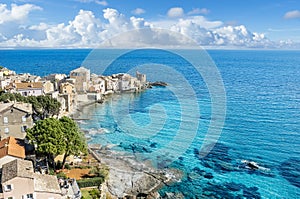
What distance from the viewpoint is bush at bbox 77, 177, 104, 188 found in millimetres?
33406

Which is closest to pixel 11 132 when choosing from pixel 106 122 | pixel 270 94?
pixel 106 122

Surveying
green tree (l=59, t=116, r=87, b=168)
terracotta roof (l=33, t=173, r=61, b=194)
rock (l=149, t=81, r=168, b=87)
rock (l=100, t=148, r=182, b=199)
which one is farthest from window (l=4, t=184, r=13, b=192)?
rock (l=149, t=81, r=168, b=87)

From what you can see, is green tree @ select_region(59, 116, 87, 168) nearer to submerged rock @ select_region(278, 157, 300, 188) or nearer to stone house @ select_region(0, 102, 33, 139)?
stone house @ select_region(0, 102, 33, 139)

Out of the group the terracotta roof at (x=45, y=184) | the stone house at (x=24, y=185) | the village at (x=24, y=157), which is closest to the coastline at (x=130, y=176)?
the village at (x=24, y=157)

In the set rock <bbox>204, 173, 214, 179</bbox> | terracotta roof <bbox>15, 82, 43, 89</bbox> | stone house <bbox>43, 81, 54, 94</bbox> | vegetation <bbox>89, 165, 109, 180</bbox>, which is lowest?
rock <bbox>204, 173, 214, 179</bbox>

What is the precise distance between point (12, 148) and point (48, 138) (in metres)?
Result: 3.96

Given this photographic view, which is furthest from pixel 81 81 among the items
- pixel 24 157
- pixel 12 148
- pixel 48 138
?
pixel 24 157

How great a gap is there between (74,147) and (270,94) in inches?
2852

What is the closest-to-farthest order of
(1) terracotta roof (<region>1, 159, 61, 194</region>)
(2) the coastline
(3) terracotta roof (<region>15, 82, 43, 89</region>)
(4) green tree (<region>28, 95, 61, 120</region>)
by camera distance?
(1) terracotta roof (<region>1, 159, 61, 194</region>) → (2) the coastline → (4) green tree (<region>28, 95, 61, 120</region>) → (3) terracotta roof (<region>15, 82, 43, 89</region>)

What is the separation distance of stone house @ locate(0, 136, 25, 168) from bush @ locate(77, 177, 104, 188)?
6.95 m

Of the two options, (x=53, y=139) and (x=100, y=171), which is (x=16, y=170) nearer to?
(x=53, y=139)

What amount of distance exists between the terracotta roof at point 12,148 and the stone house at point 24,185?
440 cm

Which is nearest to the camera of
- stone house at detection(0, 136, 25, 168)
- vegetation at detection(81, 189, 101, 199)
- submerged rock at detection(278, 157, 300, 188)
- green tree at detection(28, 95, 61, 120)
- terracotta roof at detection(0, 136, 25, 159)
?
stone house at detection(0, 136, 25, 168)

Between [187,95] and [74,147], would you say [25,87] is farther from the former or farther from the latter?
[187,95]
